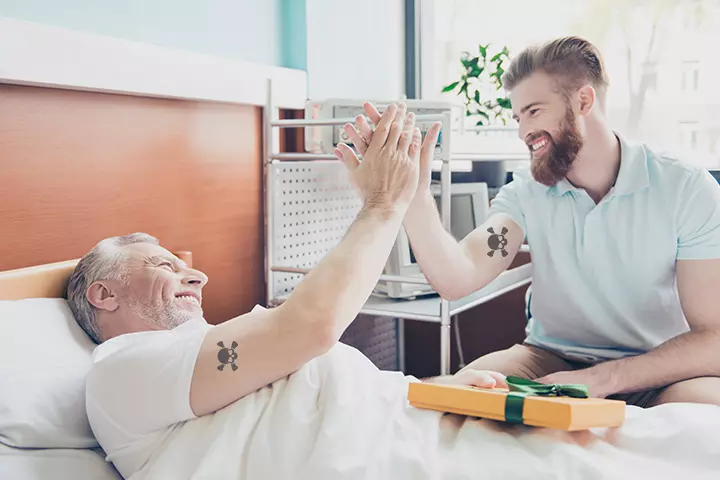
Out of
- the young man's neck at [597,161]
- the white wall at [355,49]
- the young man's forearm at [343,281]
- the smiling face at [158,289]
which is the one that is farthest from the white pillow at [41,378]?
the white wall at [355,49]

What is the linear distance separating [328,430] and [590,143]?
1.02 meters

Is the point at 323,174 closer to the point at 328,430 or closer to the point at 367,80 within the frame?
the point at 367,80

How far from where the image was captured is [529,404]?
1099mm

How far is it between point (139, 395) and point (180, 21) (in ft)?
3.79

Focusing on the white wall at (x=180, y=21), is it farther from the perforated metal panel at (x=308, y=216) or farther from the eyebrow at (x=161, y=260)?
the eyebrow at (x=161, y=260)

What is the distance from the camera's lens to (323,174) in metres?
2.39

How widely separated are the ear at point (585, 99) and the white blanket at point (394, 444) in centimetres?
81

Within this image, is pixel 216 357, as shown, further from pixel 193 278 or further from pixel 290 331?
pixel 193 278

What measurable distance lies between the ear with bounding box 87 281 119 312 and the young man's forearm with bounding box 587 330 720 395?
3.14ft

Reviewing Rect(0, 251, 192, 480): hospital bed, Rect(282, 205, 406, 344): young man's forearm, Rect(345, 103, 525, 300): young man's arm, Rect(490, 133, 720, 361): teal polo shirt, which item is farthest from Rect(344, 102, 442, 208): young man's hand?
Rect(0, 251, 192, 480): hospital bed

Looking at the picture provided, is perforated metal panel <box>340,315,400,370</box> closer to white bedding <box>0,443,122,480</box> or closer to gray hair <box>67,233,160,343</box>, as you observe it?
gray hair <box>67,233,160,343</box>

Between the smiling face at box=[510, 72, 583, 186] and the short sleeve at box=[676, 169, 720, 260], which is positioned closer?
the short sleeve at box=[676, 169, 720, 260]

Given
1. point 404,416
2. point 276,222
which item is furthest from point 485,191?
point 404,416

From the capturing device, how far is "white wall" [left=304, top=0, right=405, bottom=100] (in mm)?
2477
